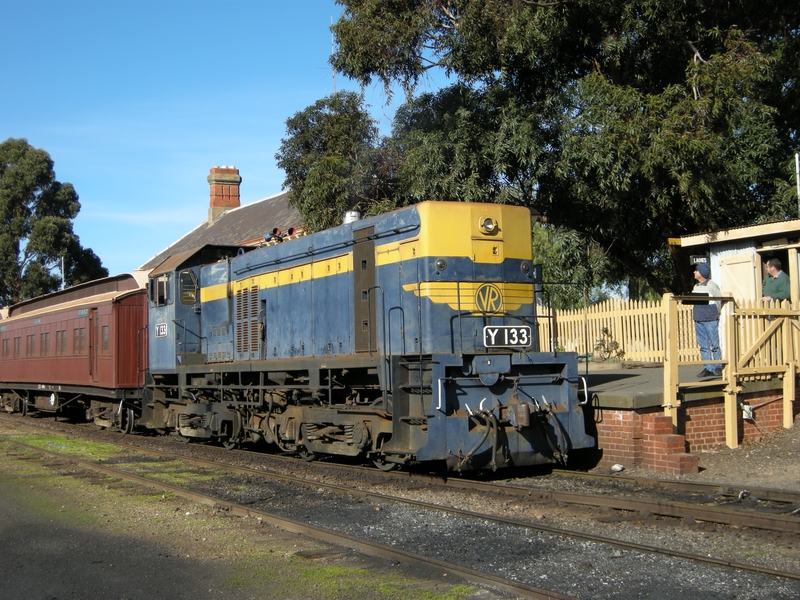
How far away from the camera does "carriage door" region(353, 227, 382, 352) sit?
942 cm

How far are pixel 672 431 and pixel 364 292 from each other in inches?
158

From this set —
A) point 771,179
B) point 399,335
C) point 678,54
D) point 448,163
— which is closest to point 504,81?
point 448,163

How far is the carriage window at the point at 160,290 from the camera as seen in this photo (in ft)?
44.9

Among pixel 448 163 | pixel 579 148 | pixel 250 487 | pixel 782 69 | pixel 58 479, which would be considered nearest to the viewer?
pixel 250 487

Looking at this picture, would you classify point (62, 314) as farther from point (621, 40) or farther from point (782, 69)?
point (782, 69)

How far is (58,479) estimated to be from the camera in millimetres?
9609

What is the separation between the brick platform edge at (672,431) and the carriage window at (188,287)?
7.28 meters

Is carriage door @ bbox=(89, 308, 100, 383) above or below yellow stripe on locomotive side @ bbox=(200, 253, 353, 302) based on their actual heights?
below

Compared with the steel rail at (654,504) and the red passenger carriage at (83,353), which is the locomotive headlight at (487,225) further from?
the red passenger carriage at (83,353)

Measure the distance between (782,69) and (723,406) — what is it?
1148cm

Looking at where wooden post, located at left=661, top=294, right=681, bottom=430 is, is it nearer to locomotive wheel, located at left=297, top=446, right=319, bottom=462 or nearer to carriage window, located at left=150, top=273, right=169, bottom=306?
locomotive wheel, located at left=297, top=446, right=319, bottom=462

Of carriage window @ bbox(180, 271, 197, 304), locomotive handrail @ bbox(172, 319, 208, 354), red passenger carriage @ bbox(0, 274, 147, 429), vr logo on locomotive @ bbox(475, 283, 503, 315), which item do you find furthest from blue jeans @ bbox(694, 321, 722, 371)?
red passenger carriage @ bbox(0, 274, 147, 429)

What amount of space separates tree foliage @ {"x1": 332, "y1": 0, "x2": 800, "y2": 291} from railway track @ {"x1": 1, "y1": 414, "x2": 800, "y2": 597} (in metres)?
7.58

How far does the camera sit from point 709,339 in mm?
10711
